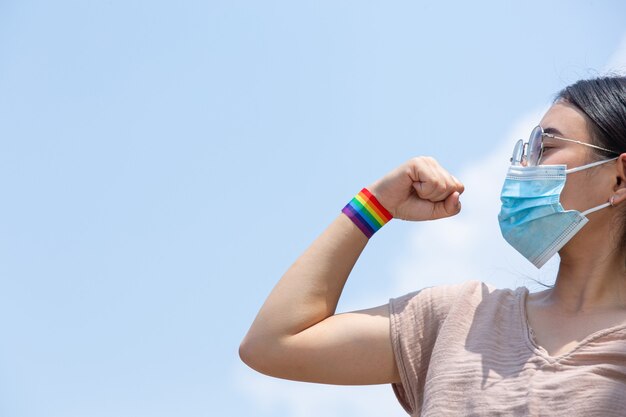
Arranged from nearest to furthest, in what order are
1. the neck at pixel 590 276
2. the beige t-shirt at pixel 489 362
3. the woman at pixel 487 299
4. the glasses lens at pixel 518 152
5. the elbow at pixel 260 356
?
the beige t-shirt at pixel 489 362, the woman at pixel 487 299, the neck at pixel 590 276, the elbow at pixel 260 356, the glasses lens at pixel 518 152

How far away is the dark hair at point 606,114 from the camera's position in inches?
112

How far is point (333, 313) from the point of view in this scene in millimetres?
2871

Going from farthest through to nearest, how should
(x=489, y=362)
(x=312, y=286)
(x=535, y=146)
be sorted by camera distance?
(x=535, y=146)
(x=312, y=286)
(x=489, y=362)

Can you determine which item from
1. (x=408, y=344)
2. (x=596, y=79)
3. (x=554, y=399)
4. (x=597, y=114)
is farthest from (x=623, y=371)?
(x=596, y=79)

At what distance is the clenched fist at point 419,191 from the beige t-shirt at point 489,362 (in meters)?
0.26

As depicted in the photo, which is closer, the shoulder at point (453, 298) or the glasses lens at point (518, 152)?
the shoulder at point (453, 298)

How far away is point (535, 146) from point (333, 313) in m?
0.85

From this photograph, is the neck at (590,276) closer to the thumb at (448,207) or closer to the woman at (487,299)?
the woman at (487,299)

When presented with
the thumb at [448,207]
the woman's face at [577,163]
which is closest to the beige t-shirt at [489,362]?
the thumb at [448,207]

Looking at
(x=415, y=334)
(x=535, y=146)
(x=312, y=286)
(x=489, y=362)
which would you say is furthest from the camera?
(x=535, y=146)

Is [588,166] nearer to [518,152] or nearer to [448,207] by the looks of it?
[518,152]

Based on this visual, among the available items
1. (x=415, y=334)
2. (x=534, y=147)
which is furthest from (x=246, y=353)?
(x=534, y=147)

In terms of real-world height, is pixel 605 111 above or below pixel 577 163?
above

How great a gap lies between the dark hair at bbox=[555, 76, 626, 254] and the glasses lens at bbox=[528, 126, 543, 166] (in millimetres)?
149
